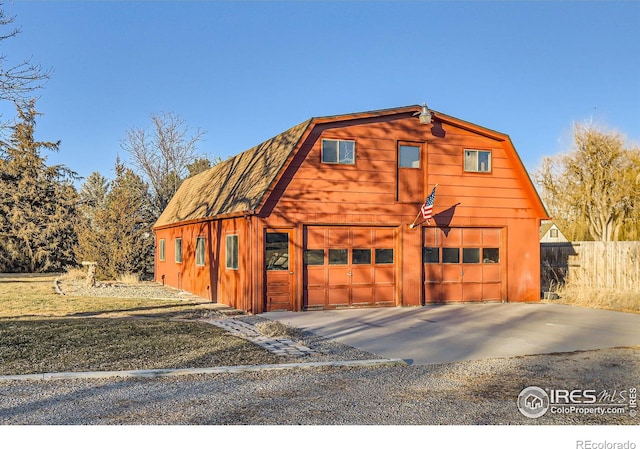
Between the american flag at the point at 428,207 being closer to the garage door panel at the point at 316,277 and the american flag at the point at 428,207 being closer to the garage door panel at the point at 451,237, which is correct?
the garage door panel at the point at 451,237

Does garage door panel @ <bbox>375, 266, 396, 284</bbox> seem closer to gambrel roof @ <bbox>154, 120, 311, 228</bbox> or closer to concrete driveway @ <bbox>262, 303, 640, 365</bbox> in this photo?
concrete driveway @ <bbox>262, 303, 640, 365</bbox>

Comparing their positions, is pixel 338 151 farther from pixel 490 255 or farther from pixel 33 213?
pixel 33 213

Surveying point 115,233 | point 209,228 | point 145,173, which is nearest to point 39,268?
point 145,173

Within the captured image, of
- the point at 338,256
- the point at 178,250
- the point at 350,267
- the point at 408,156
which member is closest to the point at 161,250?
the point at 178,250

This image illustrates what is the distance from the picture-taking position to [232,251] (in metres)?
16.3

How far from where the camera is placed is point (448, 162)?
55.2 ft

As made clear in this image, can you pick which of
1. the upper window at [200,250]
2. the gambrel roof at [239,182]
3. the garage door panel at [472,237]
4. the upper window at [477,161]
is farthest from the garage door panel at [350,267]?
the upper window at [200,250]

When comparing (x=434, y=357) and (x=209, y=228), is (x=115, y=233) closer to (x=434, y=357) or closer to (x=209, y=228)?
(x=209, y=228)

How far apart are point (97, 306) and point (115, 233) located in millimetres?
12403

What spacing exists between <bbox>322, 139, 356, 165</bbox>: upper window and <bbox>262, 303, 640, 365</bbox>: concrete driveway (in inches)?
151

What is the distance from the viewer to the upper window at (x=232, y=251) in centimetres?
1593

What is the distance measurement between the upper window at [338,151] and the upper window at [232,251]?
3138 mm

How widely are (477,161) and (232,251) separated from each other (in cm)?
723

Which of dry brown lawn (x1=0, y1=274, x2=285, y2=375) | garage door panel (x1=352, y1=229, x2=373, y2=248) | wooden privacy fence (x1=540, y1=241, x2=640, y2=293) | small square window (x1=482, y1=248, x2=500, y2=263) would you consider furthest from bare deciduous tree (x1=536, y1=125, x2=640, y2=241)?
dry brown lawn (x1=0, y1=274, x2=285, y2=375)
